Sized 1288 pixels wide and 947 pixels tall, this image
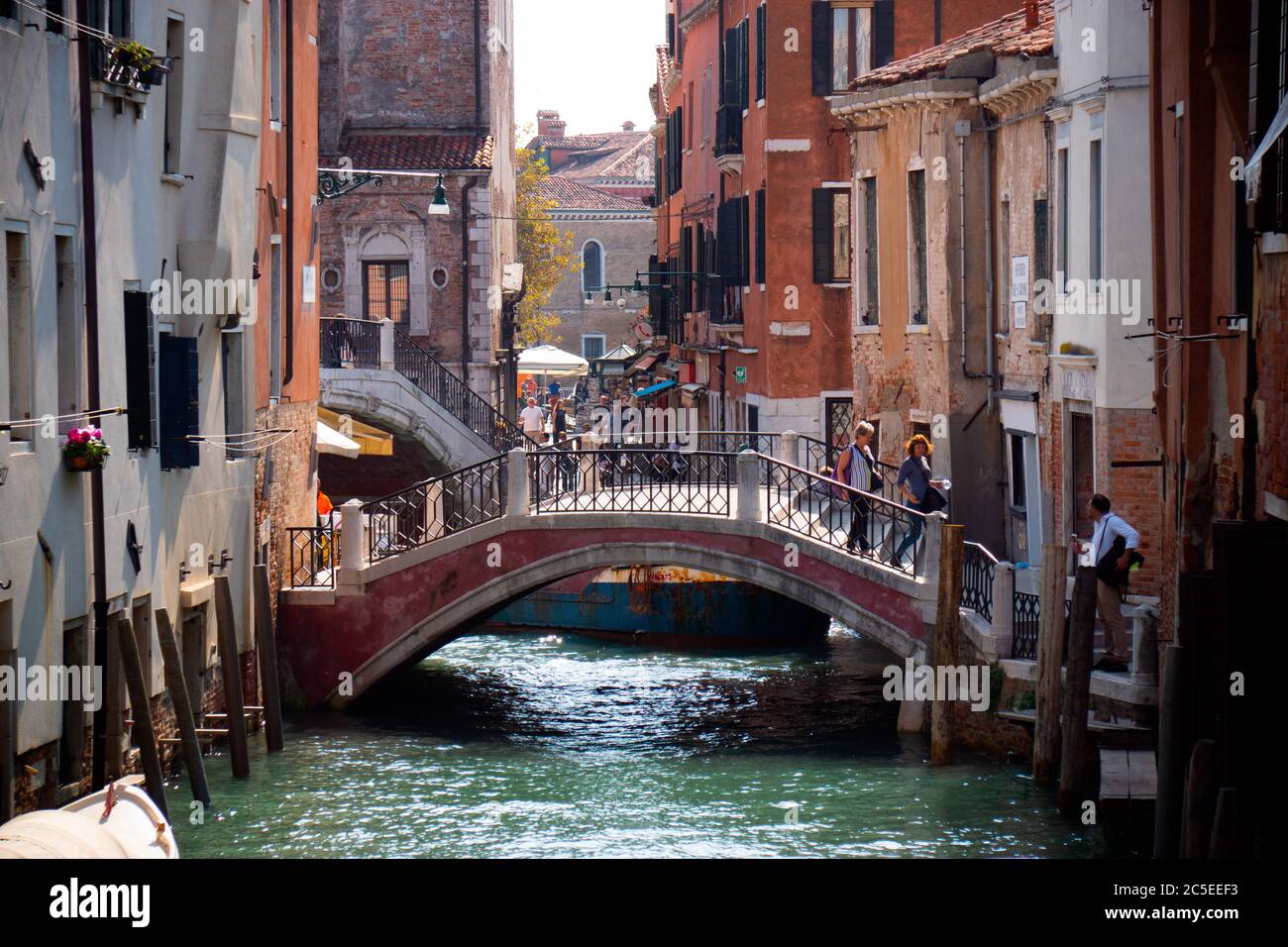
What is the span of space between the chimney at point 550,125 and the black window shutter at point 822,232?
48.8 m

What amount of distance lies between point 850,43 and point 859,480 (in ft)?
28.3

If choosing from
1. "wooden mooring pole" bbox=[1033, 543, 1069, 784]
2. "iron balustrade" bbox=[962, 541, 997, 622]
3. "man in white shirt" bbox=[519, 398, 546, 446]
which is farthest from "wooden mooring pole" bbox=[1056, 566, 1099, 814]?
"man in white shirt" bbox=[519, 398, 546, 446]

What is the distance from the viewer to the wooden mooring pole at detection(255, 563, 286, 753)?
17391mm

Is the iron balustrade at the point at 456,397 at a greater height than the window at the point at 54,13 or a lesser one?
lesser

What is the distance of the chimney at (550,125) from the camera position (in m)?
73.2

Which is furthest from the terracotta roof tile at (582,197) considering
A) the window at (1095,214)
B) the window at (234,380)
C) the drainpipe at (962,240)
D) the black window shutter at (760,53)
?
the window at (1095,214)

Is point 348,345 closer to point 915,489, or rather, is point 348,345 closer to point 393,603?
point 393,603

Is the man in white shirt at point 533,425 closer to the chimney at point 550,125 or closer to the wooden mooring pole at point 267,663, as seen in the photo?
the wooden mooring pole at point 267,663

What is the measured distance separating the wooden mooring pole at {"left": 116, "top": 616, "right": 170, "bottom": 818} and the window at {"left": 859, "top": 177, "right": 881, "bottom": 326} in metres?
11.8

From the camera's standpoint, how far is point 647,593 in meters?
25.2

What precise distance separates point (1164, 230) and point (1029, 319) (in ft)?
14.5

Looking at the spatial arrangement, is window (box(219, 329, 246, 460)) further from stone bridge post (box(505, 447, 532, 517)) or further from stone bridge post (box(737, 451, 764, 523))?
stone bridge post (box(737, 451, 764, 523))
